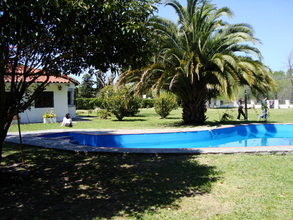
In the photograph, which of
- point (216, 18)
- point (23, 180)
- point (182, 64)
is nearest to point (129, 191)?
point (23, 180)

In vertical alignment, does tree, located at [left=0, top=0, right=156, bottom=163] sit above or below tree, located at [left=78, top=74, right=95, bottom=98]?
below

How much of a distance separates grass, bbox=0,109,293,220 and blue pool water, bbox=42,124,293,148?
371 centimetres

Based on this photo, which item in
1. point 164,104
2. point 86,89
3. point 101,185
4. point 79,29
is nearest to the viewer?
point 79,29

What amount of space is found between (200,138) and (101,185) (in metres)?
8.13

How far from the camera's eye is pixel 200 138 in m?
12.6

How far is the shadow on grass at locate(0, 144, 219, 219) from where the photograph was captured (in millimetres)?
4047

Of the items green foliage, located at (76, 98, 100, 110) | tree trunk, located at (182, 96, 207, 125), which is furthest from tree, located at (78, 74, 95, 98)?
tree trunk, located at (182, 96, 207, 125)

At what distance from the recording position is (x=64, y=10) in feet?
12.8

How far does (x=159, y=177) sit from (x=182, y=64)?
28.7 feet

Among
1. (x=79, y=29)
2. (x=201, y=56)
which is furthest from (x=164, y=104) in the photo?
(x=79, y=29)

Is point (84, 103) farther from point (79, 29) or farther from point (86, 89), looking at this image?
point (79, 29)

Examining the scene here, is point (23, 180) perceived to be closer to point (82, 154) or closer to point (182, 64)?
point (82, 154)

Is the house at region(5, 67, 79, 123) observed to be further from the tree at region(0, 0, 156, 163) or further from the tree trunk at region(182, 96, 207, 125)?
the tree at region(0, 0, 156, 163)

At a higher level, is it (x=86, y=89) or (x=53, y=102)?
(x=86, y=89)
